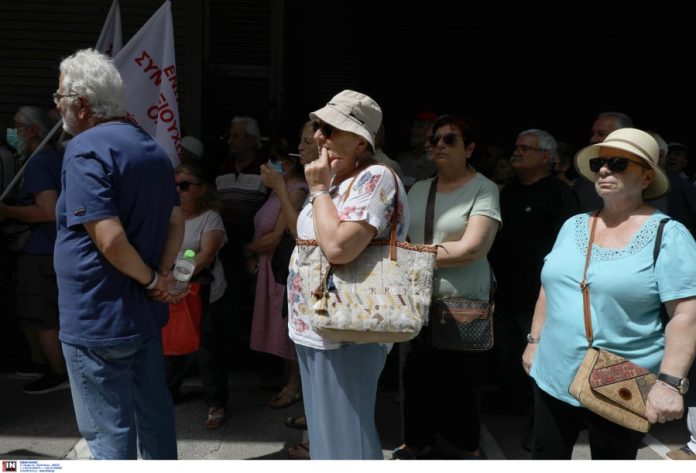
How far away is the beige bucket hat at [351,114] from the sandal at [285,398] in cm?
256

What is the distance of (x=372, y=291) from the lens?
2.84m

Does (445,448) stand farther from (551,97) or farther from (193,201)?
(551,97)

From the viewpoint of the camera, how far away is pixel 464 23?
8.08 meters

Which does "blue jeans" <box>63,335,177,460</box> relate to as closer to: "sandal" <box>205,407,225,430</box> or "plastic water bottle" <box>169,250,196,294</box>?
"plastic water bottle" <box>169,250,196,294</box>

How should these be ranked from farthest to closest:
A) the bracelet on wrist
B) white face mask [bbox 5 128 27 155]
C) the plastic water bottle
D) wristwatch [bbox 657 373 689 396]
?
white face mask [bbox 5 128 27 155], the plastic water bottle, the bracelet on wrist, wristwatch [bbox 657 373 689 396]

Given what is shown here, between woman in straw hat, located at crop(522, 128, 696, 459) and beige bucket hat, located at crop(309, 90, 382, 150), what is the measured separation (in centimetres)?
89

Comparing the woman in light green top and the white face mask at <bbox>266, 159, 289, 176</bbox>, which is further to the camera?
the white face mask at <bbox>266, 159, 289, 176</bbox>

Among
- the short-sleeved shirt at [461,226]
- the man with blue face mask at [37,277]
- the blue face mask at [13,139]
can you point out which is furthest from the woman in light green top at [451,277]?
the blue face mask at [13,139]

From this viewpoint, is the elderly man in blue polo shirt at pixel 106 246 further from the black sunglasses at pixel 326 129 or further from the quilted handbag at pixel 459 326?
the quilted handbag at pixel 459 326

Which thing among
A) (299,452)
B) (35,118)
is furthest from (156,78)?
(299,452)

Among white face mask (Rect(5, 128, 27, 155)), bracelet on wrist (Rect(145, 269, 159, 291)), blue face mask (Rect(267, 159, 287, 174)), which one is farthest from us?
white face mask (Rect(5, 128, 27, 155))

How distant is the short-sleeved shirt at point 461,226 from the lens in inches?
155

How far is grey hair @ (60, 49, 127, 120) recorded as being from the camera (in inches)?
117

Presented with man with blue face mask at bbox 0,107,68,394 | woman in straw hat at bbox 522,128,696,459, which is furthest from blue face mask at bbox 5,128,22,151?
woman in straw hat at bbox 522,128,696,459
